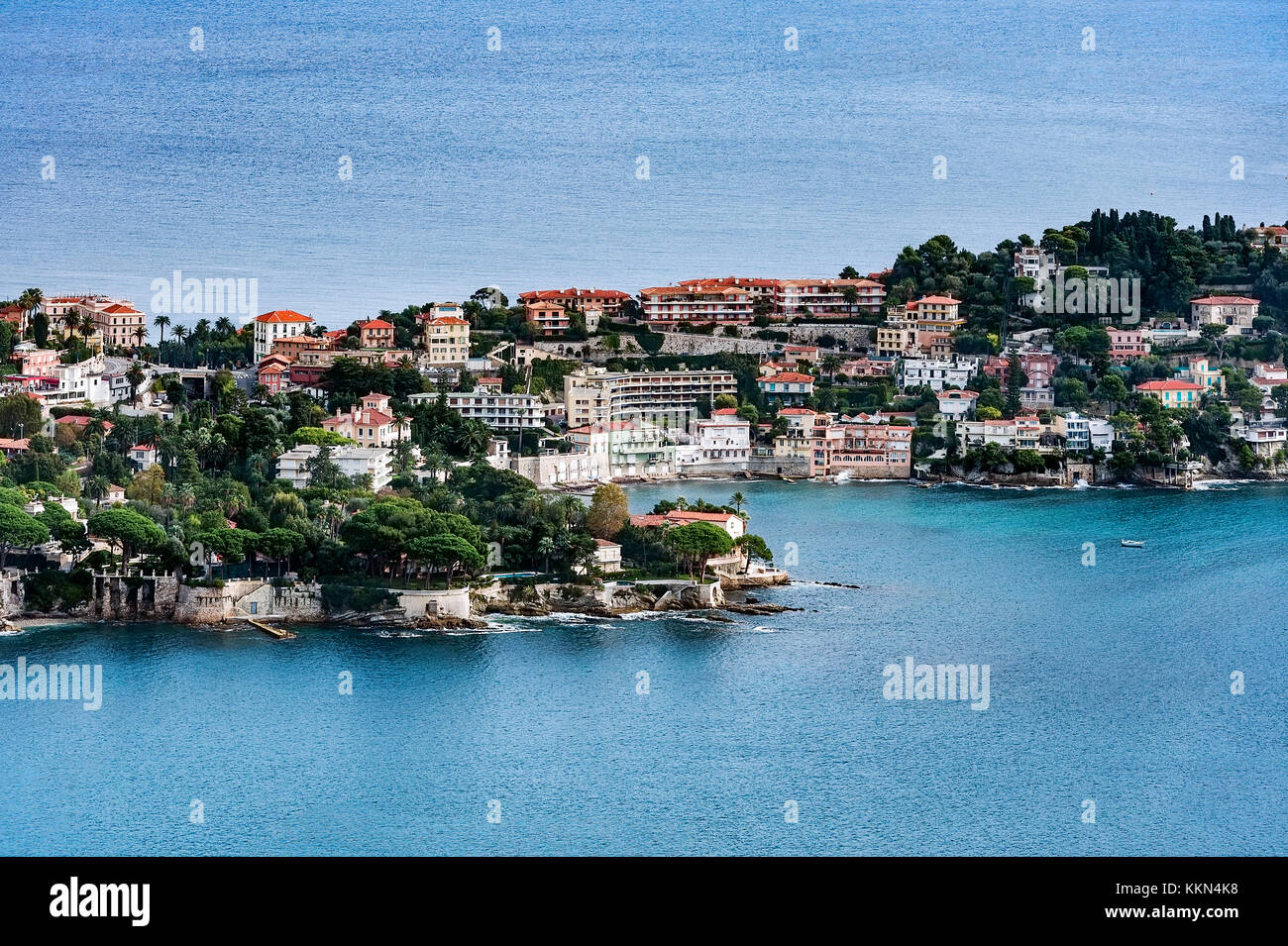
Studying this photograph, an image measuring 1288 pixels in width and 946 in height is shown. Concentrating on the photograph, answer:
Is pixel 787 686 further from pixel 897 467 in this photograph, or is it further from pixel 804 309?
pixel 804 309

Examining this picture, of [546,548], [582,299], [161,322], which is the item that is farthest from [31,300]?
[546,548]

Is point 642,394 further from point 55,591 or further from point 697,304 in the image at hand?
point 55,591

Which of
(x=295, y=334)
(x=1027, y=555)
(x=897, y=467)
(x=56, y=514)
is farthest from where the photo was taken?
(x=295, y=334)

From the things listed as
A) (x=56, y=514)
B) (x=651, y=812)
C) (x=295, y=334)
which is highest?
(x=295, y=334)

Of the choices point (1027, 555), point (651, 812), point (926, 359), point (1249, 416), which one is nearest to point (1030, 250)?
point (926, 359)

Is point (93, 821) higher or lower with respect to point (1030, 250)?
lower

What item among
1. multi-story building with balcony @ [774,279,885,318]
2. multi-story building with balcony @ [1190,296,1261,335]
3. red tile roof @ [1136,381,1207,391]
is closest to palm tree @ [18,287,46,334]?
multi-story building with balcony @ [774,279,885,318]
